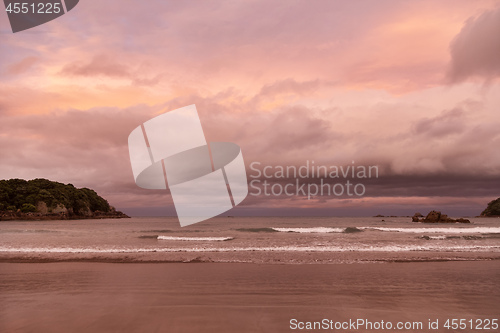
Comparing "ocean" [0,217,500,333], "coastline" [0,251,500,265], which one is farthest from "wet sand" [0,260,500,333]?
"coastline" [0,251,500,265]

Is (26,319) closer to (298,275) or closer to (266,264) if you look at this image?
(298,275)

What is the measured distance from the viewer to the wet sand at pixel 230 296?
6.70 m

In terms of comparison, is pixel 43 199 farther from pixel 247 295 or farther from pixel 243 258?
pixel 247 295

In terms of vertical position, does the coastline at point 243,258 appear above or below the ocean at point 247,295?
below

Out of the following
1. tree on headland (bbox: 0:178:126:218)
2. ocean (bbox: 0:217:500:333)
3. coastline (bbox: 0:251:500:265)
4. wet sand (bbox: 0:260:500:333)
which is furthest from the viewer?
tree on headland (bbox: 0:178:126:218)

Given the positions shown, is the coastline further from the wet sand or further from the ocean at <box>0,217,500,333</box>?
the wet sand

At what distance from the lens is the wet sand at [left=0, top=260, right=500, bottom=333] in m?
6.70

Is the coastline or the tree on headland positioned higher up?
the tree on headland

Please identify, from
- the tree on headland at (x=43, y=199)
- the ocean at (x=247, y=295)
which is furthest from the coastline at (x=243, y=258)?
the tree on headland at (x=43, y=199)

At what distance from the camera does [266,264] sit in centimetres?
1433

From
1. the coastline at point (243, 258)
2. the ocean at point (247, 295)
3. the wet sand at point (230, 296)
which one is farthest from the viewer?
the coastline at point (243, 258)

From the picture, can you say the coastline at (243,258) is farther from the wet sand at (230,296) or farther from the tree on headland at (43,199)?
the tree on headland at (43,199)

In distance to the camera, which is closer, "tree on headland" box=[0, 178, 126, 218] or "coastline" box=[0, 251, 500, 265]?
"coastline" box=[0, 251, 500, 265]

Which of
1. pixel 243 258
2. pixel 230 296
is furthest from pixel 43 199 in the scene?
pixel 230 296
